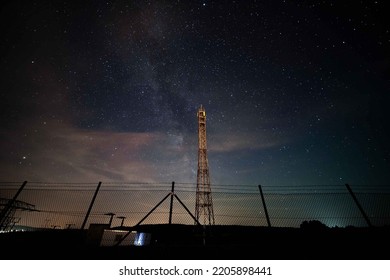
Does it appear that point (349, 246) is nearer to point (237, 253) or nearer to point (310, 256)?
point (310, 256)

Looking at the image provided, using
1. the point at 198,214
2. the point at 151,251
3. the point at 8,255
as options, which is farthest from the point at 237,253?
the point at 198,214

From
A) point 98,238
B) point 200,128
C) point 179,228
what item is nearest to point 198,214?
point 200,128

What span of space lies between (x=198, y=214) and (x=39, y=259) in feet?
66.3

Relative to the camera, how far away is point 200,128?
2656cm

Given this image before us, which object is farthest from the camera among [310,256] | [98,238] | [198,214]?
[198,214]

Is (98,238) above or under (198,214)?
under

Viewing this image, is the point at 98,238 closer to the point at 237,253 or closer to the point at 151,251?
the point at 151,251

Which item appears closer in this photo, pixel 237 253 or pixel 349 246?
pixel 237 253

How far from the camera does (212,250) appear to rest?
4.84m
